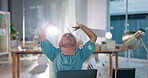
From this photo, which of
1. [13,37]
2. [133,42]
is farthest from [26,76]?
[133,42]

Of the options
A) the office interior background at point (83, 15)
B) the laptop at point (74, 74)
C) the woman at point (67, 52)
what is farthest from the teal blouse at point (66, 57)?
the office interior background at point (83, 15)

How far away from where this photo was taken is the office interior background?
7418 millimetres

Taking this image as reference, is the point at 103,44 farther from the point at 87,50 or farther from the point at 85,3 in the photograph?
the point at 85,3

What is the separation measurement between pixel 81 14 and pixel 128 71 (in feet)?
22.0

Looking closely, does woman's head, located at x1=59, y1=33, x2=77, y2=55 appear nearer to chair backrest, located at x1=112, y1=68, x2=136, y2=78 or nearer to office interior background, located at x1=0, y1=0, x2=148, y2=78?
chair backrest, located at x1=112, y1=68, x2=136, y2=78

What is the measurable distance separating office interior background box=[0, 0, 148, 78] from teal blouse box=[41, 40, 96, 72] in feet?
18.2

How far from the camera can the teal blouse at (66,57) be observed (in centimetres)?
156

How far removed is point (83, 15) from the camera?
7.88 m

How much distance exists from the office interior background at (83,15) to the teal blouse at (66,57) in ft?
18.2

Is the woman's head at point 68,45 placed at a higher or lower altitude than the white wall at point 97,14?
lower

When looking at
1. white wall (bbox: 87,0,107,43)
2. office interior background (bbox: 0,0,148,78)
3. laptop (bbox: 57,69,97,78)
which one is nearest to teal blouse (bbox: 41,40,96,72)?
laptop (bbox: 57,69,97,78)

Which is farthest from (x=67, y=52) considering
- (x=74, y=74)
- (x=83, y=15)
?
(x=83, y=15)

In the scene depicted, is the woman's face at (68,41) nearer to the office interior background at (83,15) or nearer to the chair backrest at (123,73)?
the chair backrest at (123,73)

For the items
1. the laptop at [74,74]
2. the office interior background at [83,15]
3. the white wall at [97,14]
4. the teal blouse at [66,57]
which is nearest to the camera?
the laptop at [74,74]
